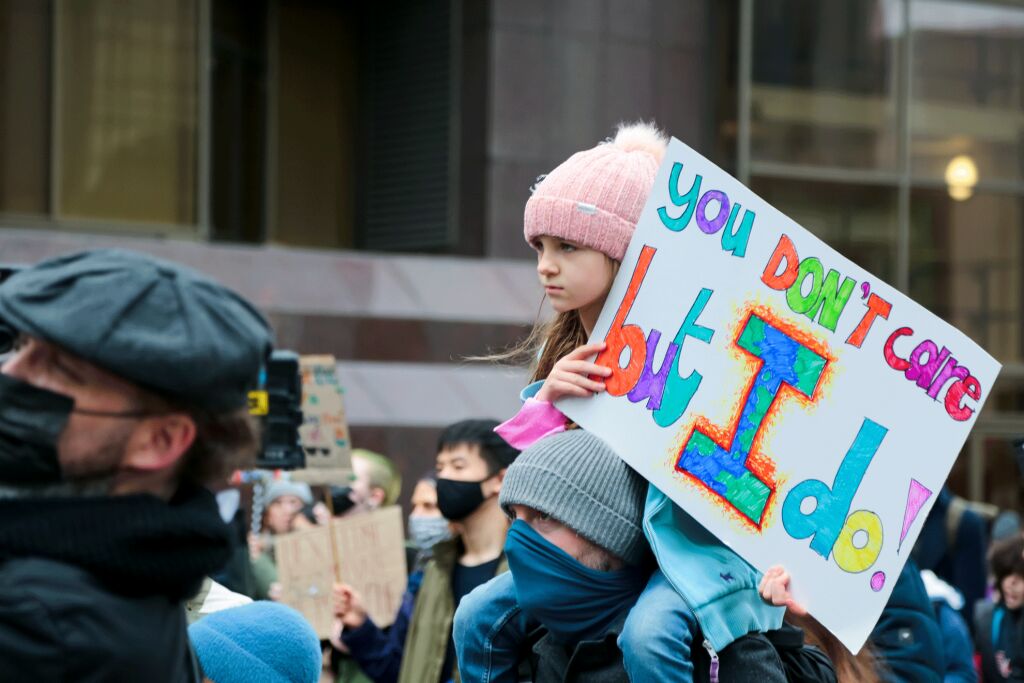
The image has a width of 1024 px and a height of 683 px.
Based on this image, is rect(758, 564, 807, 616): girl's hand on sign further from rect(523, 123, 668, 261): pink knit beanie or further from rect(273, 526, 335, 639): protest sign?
rect(273, 526, 335, 639): protest sign

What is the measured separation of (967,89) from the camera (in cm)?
1761

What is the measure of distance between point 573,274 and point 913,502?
0.83m

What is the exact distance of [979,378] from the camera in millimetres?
3545

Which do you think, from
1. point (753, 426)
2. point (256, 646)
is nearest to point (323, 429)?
point (753, 426)

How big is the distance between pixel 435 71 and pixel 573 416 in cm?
1265

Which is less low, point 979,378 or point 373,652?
point 979,378

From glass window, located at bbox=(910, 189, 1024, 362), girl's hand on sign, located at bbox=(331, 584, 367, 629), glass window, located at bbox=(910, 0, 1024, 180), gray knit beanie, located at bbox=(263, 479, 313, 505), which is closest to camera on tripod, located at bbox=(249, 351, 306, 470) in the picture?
girl's hand on sign, located at bbox=(331, 584, 367, 629)

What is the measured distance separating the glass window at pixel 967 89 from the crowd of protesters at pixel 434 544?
1115 centimetres

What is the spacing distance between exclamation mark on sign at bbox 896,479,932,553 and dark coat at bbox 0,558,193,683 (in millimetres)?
1821

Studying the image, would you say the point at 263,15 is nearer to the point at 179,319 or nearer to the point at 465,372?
the point at 465,372

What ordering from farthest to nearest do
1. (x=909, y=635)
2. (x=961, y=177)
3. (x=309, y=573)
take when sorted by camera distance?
1. (x=961, y=177)
2. (x=309, y=573)
3. (x=909, y=635)

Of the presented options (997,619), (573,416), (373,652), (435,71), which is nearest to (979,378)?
(573,416)

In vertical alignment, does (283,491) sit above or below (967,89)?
below

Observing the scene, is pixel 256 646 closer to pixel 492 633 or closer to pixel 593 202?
pixel 492 633
